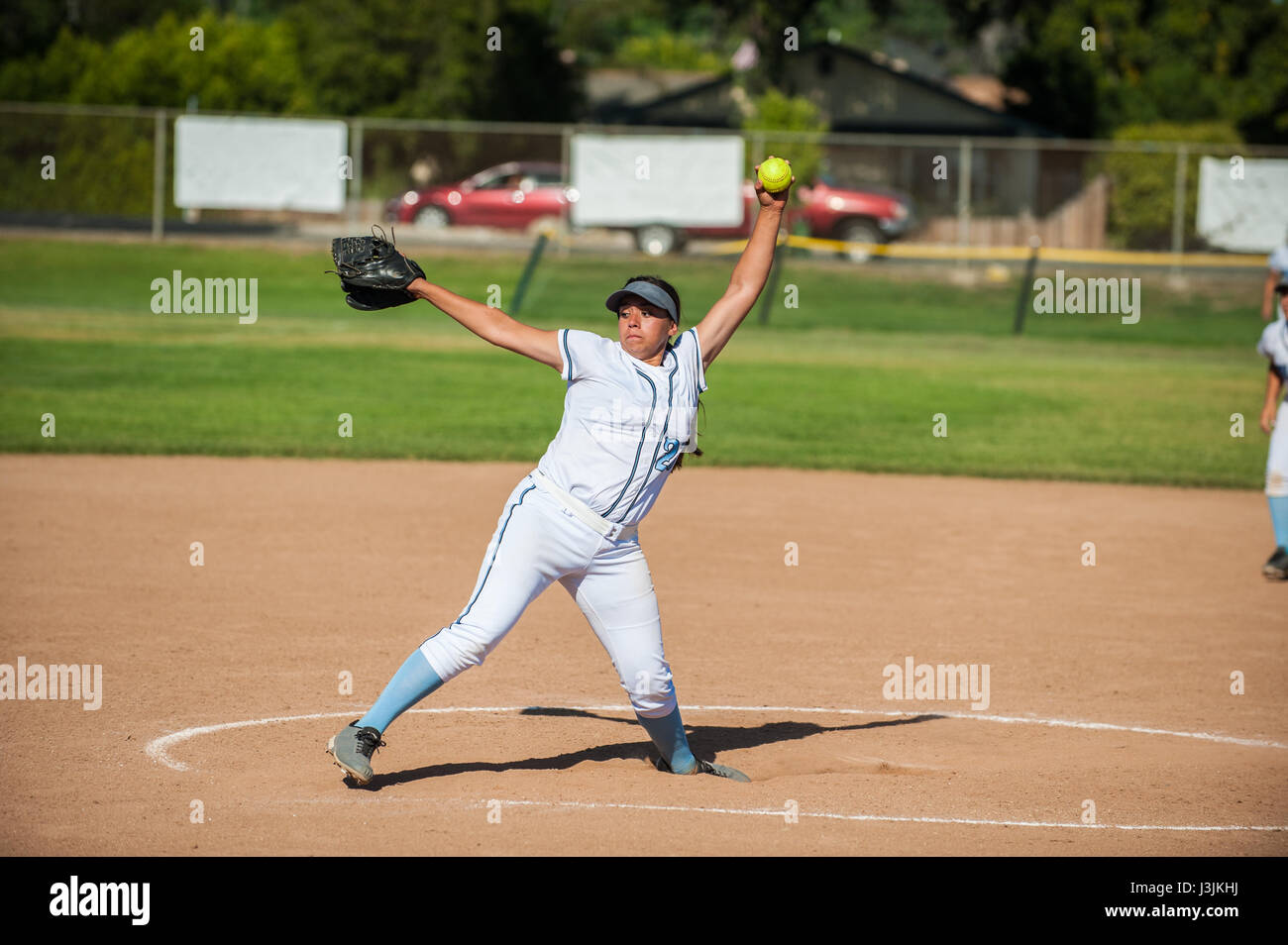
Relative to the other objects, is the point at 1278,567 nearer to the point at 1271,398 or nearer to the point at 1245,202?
the point at 1271,398

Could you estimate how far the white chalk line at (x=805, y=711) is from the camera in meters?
6.03

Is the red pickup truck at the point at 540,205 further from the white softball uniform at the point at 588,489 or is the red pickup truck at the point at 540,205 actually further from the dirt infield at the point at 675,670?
the white softball uniform at the point at 588,489

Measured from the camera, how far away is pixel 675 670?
8508 mm

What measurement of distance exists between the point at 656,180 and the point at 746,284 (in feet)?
80.4

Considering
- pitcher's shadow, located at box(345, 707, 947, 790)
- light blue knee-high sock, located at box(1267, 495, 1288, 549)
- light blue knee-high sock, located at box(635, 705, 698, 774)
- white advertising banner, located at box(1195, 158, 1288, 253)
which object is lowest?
pitcher's shadow, located at box(345, 707, 947, 790)

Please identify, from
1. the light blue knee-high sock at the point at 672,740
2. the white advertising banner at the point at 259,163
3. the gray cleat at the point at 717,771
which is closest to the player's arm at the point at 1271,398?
the gray cleat at the point at 717,771

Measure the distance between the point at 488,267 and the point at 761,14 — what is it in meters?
A: 17.4

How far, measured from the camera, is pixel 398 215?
33.4 m

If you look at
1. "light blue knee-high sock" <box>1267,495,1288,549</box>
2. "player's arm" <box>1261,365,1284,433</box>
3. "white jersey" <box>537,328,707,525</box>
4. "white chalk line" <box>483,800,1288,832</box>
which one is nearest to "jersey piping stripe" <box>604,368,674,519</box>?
"white jersey" <box>537,328,707,525</box>

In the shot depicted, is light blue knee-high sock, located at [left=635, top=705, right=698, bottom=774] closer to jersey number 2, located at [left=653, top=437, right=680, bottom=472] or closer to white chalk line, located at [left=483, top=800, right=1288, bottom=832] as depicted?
white chalk line, located at [left=483, top=800, right=1288, bottom=832]

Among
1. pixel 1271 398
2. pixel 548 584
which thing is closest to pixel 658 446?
pixel 548 584

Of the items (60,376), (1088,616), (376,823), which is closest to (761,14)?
(60,376)

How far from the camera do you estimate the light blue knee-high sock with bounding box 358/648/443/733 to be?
5992 mm

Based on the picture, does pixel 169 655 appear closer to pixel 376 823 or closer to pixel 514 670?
pixel 514 670
